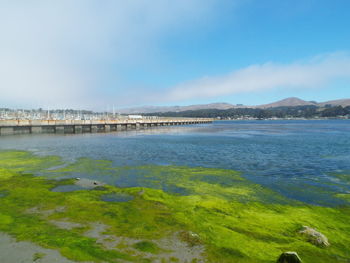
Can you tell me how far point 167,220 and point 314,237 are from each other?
5115 millimetres

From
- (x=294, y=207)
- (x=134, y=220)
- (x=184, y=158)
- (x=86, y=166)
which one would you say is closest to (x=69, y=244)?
(x=134, y=220)

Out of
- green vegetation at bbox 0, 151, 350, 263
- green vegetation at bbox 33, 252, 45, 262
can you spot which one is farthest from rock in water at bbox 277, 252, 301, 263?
green vegetation at bbox 33, 252, 45, 262

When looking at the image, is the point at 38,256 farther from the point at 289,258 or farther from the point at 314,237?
the point at 314,237

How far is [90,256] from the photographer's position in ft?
21.7

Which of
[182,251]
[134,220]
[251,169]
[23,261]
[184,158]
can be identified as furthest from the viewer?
[184,158]

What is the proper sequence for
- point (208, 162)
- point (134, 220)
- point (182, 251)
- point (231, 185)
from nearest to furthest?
point (182, 251) < point (134, 220) < point (231, 185) < point (208, 162)

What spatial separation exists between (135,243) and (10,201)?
23.5 feet

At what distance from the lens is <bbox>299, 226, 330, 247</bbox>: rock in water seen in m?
7.77

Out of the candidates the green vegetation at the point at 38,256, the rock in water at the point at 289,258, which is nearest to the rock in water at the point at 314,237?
the rock in water at the point at 289,258

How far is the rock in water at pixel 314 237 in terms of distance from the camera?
7770mm

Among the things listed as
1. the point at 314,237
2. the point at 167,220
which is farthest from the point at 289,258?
the point at 167,220

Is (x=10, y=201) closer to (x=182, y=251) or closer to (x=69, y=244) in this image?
(x=69, y=244)

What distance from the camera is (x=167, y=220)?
9219 mm

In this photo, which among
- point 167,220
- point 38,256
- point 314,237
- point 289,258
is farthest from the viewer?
point 167,220
